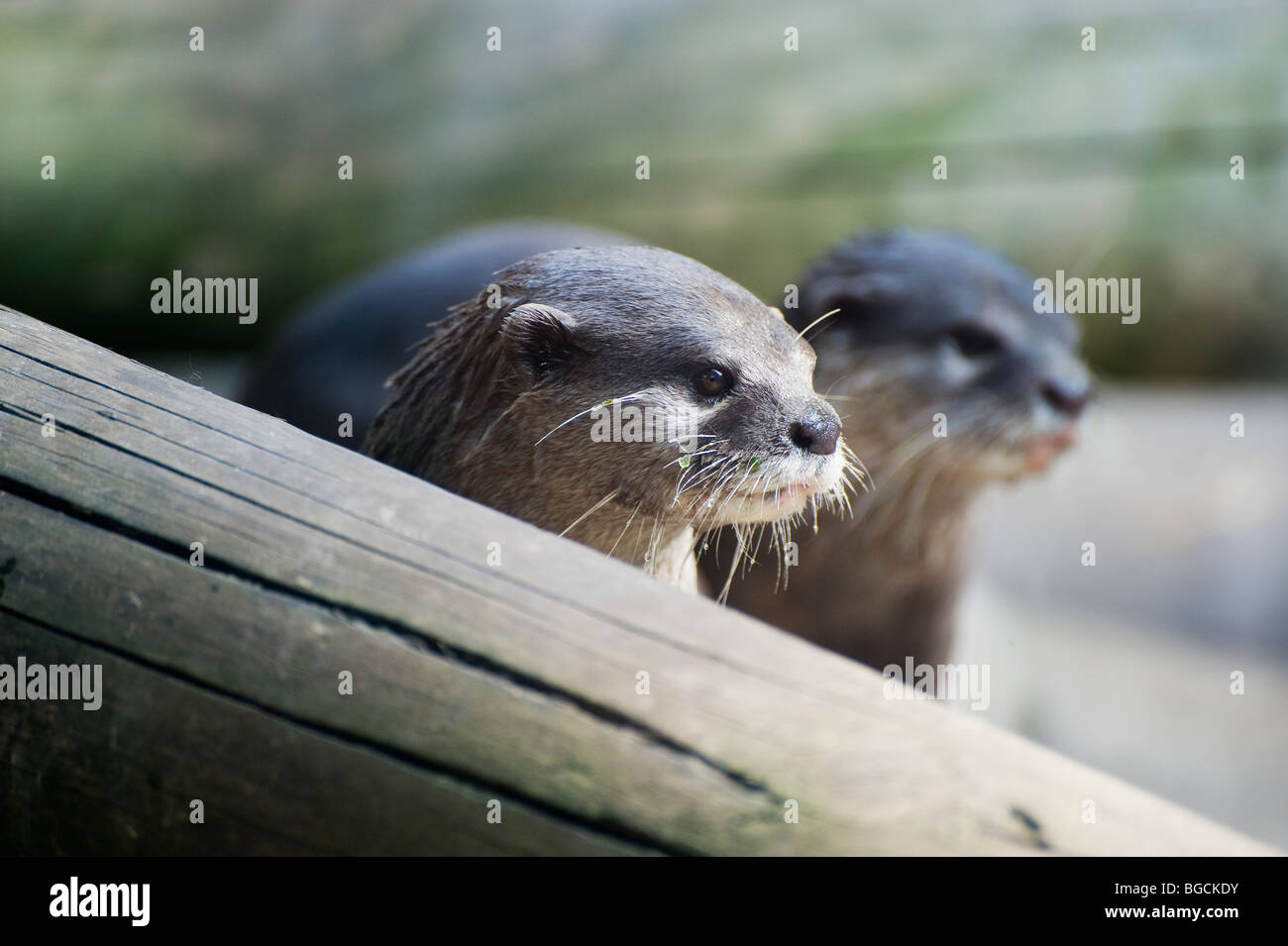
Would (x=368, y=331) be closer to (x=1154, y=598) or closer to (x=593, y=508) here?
(x=593, y=508)

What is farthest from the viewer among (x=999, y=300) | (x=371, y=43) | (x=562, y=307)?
(x=371, y=43)

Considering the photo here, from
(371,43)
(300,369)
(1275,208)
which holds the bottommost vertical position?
(300,369)

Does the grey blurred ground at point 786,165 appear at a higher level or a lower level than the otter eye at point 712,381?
higher

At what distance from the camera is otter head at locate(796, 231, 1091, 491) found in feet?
9.04

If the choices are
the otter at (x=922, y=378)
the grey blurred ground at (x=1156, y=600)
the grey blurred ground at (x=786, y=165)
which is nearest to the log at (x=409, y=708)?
the otter at (x=922, y=378)

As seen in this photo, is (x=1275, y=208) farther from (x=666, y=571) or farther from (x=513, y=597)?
(x=513, y=597)

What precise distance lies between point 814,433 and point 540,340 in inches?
14.8

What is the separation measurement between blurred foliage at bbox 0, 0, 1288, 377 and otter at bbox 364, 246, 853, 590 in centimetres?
286

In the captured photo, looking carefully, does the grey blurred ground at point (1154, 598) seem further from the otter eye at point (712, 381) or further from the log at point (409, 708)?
the log at point (409, 708)

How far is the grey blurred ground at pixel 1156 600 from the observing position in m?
4.15

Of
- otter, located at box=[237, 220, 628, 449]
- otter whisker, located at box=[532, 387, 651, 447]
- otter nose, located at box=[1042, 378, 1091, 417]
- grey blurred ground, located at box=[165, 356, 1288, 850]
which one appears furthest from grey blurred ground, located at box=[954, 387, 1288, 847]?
otter whisker, located at box=[532, 387, 651, 447]

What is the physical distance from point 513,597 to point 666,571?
585mm

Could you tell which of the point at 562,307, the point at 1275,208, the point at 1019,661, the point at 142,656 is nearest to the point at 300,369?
the point at 562,307
